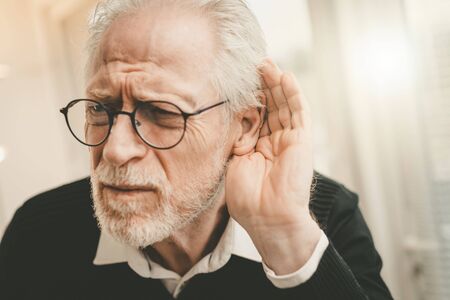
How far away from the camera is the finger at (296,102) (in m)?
0.98

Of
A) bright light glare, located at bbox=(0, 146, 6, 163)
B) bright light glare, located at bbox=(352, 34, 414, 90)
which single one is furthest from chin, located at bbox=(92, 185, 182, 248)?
bright light glare, located at bbox=(0, 146, 6, 163)

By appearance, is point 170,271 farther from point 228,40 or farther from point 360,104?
point 360,104

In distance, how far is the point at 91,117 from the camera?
967mm

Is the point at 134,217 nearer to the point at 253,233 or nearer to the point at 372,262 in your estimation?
the point at 253,233

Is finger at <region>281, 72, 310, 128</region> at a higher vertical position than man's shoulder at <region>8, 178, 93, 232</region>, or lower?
higher

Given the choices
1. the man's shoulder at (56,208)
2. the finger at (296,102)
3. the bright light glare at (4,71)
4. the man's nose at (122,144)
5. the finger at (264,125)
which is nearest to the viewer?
the man's nose at (122,144)

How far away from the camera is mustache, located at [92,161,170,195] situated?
0.89 metres

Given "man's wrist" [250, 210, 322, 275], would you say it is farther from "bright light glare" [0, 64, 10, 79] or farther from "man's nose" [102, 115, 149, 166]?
"bright light glare" [0, 64, 10, 79]

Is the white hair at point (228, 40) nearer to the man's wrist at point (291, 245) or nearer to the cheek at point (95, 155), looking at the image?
the cheek at point (95, 155)

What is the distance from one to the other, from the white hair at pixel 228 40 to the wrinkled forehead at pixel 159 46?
0.02 meters

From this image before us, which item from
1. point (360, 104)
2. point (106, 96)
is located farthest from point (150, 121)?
point (360, 104)

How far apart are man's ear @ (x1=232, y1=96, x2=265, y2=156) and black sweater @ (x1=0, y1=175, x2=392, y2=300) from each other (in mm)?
301

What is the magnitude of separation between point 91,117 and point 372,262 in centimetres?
89

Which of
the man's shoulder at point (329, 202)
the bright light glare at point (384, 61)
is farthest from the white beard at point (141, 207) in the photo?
the bright light glare at point (384, 61)
